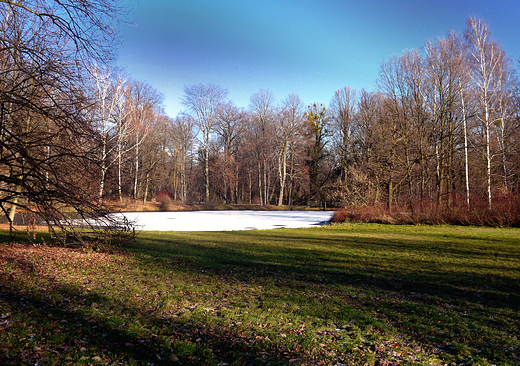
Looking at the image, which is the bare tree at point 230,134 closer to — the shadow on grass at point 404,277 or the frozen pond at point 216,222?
the frozen pond at point 216,222

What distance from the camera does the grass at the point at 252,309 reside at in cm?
366

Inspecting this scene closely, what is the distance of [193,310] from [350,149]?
136 feet

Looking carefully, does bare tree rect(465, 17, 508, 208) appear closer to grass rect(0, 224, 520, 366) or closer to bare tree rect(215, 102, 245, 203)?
grass rect(0, 224, 520, 366)

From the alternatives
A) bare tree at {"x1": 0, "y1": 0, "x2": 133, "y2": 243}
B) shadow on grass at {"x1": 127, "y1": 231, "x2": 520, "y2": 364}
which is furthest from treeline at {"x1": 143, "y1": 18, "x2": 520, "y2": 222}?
bare tree at {"x1": 0, "y1": 0, "x2": 133, "y2": 243}

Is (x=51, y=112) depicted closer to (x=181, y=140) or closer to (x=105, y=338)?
(x=105, y=338)

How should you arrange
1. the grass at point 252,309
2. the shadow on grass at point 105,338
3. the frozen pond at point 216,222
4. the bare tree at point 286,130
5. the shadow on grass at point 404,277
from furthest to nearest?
the bare tree at point 286,130 < the frozen pond at point 216,222 < the shadow on grass at point 404,277 < the grass at point 252,309 < the shadow on grass at point 105,338

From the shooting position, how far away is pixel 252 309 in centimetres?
516

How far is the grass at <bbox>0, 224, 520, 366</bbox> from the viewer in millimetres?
3664

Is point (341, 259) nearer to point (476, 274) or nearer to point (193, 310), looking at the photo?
point (476, 274)

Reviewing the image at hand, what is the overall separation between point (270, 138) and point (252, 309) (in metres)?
39.8

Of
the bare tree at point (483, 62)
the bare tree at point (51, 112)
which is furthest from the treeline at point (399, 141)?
the bare tree at point (51, 112)

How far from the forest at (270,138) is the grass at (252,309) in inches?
68.3

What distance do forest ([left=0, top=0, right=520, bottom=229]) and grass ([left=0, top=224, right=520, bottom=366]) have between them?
1.73 metres

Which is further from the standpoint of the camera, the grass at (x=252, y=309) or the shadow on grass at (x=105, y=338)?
the grass at (x=252, y=309)
